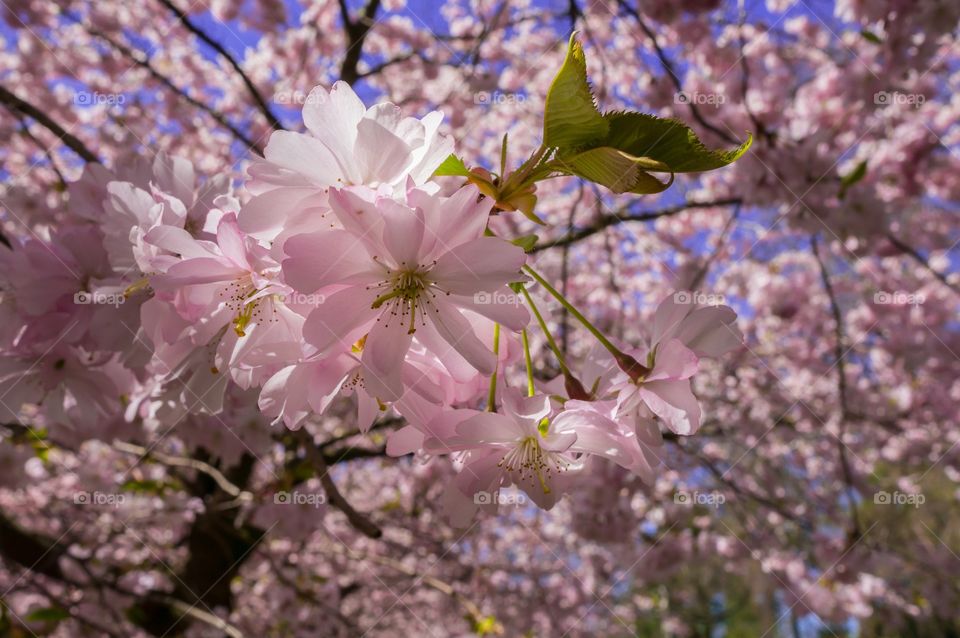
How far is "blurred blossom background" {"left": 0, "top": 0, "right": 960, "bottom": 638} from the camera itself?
2613 millimetres

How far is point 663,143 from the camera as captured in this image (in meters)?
0.65

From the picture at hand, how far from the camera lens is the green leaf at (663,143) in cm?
63

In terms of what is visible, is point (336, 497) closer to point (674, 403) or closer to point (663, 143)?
point (674, 403)

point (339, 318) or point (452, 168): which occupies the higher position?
point (452, 168)

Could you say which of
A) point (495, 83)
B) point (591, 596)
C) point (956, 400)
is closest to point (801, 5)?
point (495, 83)

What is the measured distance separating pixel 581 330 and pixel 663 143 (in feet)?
14.3

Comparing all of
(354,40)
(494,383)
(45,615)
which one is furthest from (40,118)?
(354,40)

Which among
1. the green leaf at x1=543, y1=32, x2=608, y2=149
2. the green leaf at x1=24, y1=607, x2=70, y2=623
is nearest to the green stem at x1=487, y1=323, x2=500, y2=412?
the green leaf at x1=543, y1=32, x2=608, y2=149

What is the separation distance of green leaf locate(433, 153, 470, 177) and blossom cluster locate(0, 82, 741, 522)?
1.0 inches

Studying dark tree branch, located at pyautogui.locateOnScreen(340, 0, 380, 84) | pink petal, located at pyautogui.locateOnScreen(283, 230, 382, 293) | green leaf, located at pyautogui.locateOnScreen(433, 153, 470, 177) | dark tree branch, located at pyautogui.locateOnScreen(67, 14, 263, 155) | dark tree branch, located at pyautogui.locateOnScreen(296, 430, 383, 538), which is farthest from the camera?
dark tree branch, located at pyautogui.locateOnScreen(340, 0, 380, 84)

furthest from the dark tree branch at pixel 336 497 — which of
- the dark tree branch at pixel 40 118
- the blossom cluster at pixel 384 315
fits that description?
the dark tree branch at pixel 40 118

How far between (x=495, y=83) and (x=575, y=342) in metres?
2.79

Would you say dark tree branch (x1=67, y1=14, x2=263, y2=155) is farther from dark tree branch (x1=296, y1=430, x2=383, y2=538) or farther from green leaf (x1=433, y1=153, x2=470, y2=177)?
green leaf (x1=433, y1=153, x2=470, y2=177)

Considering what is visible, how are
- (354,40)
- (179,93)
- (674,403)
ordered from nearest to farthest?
1. (674,403)
2. (179,93)
3. (354,40)
